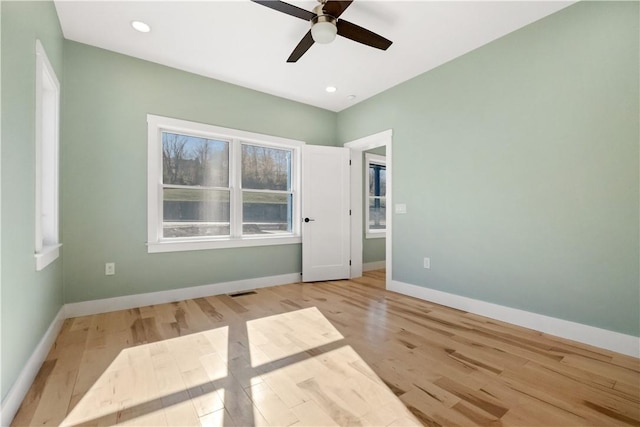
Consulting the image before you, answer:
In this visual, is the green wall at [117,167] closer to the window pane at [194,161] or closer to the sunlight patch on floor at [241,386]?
the window pane at [194,161]

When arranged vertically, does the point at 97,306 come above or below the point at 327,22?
below

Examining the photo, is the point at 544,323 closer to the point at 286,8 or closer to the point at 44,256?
the point at 286,8

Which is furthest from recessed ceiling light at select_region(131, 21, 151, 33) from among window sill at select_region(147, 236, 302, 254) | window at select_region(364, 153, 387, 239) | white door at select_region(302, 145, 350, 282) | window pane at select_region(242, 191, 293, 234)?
window at select_region(364, 153, 387, 239)

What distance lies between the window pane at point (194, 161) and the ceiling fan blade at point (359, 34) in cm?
221

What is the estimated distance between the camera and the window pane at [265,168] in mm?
4039

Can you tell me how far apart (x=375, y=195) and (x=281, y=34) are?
3.70 metres

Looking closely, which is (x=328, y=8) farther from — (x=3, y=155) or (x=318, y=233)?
(x=318, y=233)

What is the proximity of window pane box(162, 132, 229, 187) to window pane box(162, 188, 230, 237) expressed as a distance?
5.3 inches

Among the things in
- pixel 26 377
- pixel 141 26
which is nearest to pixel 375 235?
pixel 141 26

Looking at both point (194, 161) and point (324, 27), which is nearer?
point (324, 27)

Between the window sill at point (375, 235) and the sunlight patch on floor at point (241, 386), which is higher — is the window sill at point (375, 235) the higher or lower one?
the higher one

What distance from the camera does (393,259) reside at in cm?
384

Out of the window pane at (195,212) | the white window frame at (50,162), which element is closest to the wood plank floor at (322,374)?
the white window frame at (50,162)

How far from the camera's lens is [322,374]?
1.80m
